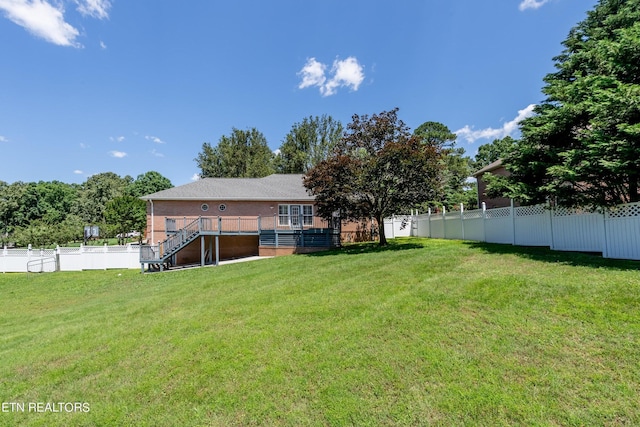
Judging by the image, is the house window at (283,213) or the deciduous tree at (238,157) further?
the deciduous tree at (238,157)

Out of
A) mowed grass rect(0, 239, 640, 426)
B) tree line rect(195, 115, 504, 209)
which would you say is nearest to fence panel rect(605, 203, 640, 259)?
mowed grass rect(0, 239, 640, 426)

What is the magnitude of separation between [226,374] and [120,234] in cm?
3536

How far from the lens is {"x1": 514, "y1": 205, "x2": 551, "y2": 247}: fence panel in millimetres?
10305

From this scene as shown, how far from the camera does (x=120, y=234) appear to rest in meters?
32.9

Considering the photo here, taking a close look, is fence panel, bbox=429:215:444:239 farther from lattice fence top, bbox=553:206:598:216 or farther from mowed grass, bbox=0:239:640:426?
mowed grass, bbox=0:239:640:426

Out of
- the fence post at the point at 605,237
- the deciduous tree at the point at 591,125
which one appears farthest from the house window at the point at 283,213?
the fence post at the point at 605,237

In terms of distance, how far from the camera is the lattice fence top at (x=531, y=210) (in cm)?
1057

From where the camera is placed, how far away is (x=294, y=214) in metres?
19.5

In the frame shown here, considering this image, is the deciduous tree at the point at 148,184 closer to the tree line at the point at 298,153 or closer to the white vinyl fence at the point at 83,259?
the tree line at the point at 298,153

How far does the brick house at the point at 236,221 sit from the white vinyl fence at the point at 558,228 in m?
7.36

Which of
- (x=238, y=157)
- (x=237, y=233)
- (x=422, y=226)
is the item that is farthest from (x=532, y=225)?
(x=238, y=157)

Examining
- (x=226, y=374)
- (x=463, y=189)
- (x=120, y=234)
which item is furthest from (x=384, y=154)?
(x=120, y=234)

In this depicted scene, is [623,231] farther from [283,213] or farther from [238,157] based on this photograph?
[238,157]

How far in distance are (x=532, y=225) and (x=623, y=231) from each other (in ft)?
11.0
